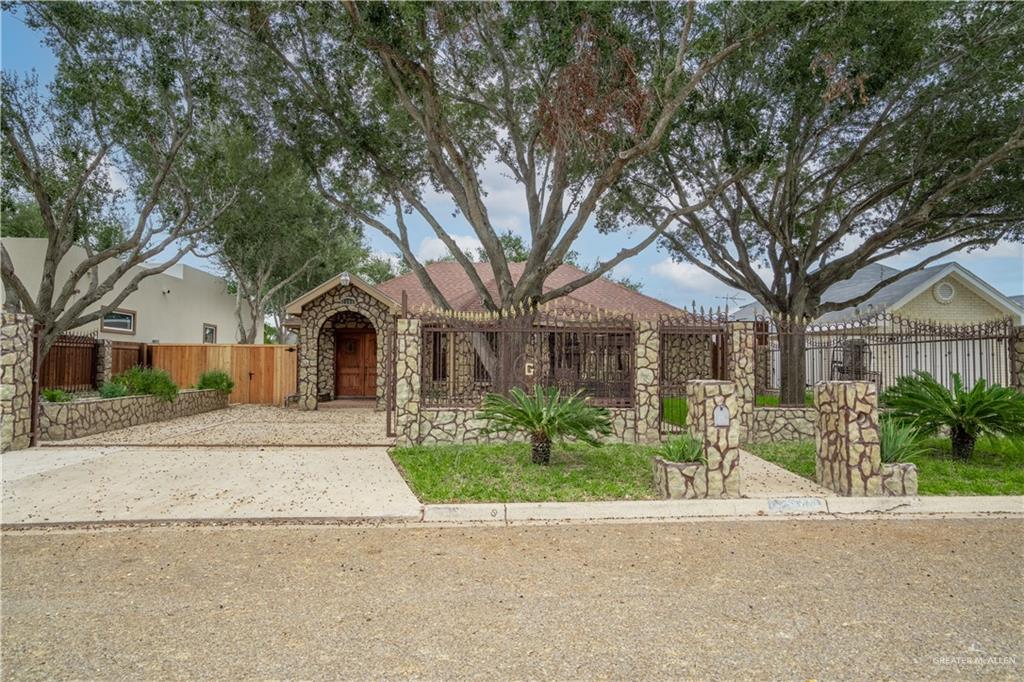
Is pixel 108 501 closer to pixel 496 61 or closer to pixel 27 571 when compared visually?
pixel 27 571

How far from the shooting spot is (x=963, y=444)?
929cm

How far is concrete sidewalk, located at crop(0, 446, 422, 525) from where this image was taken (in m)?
6.72

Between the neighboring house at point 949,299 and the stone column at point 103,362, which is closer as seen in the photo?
the stone column at point 103,362

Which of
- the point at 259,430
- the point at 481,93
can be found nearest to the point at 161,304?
the point at 259,430

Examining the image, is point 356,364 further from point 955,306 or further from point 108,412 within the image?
point 955,306

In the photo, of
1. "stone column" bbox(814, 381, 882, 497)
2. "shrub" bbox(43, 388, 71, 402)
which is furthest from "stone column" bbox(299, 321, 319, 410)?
"stone column" bbox(814, 381, 882, 497)

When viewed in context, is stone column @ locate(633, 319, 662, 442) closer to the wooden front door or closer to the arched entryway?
the arched entryway

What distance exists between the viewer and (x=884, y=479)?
24.4ft

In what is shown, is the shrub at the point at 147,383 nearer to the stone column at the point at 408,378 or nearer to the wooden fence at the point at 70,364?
the wooden fence at the point at 70,364

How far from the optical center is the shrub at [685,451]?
7.46 m

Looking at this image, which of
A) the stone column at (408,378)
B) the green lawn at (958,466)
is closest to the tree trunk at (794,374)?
the green lawn at (958,466)

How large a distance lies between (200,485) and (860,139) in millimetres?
18074

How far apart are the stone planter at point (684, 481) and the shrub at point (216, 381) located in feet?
55.4

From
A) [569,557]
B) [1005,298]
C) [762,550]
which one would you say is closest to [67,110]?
[569,557]
